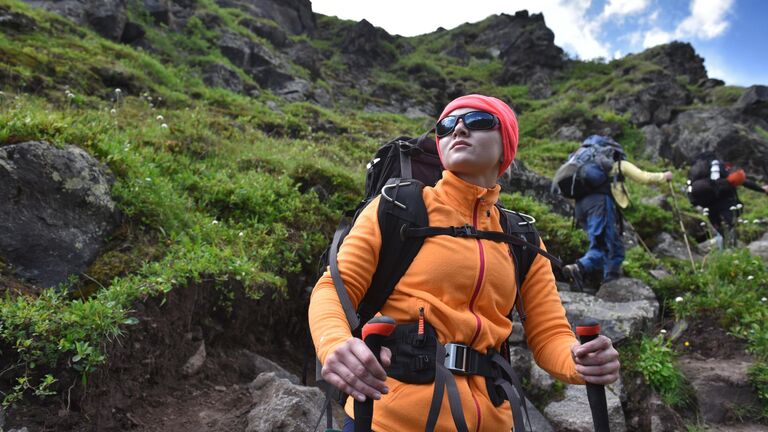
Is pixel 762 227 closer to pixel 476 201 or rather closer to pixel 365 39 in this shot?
pixel 476 201

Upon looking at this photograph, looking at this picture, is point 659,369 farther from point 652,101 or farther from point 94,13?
point 652,101

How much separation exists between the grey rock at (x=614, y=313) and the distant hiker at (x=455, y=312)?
4.40 metres

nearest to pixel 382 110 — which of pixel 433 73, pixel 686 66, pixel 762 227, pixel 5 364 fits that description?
pixel 433 73

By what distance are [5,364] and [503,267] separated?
3.11 metres

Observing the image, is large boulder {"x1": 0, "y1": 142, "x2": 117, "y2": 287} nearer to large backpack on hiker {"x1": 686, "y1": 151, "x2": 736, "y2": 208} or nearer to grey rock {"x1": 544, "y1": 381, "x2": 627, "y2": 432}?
grey rock {"x1": 544, "y1": 381, "x2": 627, "y2": 432}

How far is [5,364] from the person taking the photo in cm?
301

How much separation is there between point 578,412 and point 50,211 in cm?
560

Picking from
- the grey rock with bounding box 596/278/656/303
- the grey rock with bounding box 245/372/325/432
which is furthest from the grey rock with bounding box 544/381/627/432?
the grey rock with bounding box 245/372/325/432

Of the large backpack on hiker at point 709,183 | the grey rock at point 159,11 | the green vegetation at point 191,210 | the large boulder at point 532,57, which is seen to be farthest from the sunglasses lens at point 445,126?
the large boulder at point 532,57

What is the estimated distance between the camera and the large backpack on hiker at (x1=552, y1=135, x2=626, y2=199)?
773 cm

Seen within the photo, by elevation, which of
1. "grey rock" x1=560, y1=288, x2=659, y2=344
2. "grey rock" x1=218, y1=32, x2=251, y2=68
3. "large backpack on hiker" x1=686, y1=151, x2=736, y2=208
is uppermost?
"grey rock" x1=218, y1=32, x2=251, y2=68

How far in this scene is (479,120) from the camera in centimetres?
244

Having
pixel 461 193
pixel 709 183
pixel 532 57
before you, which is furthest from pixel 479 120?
pixel 532 57

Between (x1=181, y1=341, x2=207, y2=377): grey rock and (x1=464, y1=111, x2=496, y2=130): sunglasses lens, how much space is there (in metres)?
3.18
